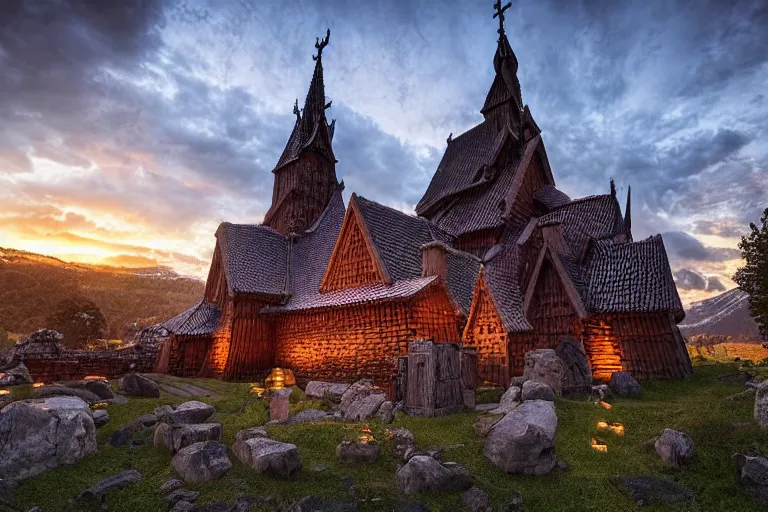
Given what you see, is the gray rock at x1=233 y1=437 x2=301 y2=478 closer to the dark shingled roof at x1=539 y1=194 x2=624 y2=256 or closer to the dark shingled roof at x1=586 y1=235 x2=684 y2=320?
the dark shingled roof at x1=586 y1=235 x2=684 y2=320

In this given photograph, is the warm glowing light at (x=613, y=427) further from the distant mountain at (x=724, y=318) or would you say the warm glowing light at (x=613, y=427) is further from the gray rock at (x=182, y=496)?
the distant mountain at (x=724, y=318)

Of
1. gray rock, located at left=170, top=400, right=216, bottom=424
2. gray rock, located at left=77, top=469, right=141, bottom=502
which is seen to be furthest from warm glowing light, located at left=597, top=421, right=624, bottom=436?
gray rock, located at left=170, top=400, right=216, bottom=424

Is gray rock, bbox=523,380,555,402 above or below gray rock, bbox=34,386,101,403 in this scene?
above

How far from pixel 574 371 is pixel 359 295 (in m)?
8.85

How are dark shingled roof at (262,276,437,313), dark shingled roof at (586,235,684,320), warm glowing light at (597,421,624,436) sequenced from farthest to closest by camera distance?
dark shingled roof at (262,276,437,313) < dark shingled roof at (586,235,684,320) < warm glowing light at (597,421,624,436)

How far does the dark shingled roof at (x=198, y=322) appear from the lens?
67.0ft

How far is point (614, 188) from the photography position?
2214 cm

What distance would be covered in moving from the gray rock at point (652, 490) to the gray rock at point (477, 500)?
7.30 ft

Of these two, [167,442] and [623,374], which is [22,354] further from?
[623,374]

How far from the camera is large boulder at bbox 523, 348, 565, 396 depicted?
11477 mm

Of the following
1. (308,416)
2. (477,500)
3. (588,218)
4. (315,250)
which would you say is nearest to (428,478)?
(477,500)

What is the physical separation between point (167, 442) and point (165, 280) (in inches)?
2566

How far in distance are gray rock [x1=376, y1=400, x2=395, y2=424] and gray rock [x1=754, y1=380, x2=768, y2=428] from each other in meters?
7.42

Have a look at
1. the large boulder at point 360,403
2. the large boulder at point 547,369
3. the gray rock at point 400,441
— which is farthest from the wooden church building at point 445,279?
the gray rock at point 400,441
